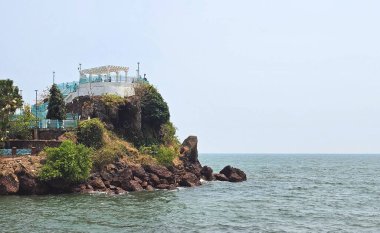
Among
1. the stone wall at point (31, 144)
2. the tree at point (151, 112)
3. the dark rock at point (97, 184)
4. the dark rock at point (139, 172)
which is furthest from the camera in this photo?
A: the tree at point (151, 112)

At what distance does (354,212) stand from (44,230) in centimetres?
2830

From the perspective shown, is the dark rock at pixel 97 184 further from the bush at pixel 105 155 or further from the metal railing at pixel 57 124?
the metal railing at pixel 57 124

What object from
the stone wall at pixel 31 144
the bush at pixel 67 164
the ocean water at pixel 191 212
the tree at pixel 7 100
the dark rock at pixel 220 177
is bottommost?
the ocean water at pixel 191 212

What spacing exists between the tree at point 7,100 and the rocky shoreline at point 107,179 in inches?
185

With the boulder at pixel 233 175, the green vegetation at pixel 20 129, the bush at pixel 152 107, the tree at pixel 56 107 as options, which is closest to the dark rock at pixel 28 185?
the green vegetation at pixel 20 129

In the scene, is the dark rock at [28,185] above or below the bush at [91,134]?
below

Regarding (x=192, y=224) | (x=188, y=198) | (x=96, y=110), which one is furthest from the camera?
(x=96, y=110)

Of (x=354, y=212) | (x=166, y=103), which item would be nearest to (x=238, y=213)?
(x=354, y=212)

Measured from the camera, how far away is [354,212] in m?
43.6

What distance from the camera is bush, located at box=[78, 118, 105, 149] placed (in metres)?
59.4

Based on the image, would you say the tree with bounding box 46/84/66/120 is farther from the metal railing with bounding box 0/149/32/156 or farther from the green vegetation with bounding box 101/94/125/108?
the metal railing with bounding box 0/149/32/156

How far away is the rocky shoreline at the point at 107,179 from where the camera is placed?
161 ft

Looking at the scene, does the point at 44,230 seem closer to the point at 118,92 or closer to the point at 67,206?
the point at 67,206

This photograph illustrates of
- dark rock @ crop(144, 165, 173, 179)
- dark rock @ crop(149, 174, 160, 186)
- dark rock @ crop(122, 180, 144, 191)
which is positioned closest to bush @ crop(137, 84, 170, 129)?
dark rock @ crop(144, 165, 173, 179)
